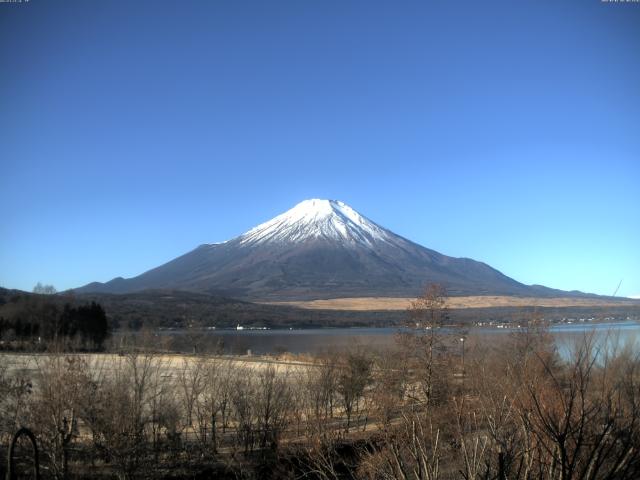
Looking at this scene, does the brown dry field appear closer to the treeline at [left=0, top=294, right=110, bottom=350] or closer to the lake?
the lake

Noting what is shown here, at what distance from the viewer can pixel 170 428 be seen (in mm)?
17172

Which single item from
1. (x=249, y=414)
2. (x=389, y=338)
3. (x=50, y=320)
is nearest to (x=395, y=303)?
(x=50, y=320)

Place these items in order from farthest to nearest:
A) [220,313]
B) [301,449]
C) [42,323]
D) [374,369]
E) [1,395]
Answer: [220,313] < [42,323] < [374,369] < [301,449] < [1,395]

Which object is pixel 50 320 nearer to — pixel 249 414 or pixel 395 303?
pixel 249 414

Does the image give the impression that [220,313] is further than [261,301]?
No

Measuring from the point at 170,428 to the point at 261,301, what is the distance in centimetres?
16349

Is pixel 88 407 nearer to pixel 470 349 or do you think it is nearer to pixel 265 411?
pixel 265 411

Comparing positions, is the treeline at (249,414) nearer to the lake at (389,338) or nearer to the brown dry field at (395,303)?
the lake at (389,338)

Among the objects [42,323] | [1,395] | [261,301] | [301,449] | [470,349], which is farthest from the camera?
[261,301]

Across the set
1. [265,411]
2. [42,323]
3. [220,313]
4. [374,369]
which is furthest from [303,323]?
[265,411]

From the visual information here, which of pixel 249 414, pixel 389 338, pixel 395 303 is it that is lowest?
pixel 249 414

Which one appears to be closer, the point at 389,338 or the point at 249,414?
the point at 249,414

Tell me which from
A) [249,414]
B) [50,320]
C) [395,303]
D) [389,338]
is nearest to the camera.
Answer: [249,414]

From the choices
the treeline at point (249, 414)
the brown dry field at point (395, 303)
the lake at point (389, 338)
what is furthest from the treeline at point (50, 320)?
the brown dry field at point (395, 303)
